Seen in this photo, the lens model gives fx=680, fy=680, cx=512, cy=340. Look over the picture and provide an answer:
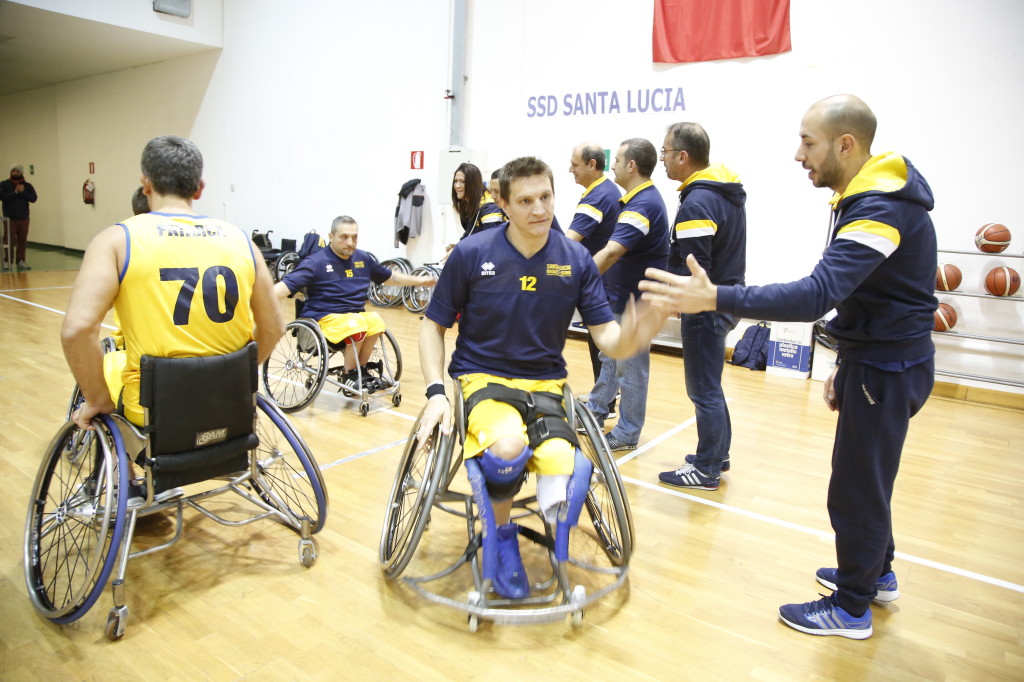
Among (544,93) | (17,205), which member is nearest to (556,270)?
(544,93)

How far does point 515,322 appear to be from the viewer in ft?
6.74

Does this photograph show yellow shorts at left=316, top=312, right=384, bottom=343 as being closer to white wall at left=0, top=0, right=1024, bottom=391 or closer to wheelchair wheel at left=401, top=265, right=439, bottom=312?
white wall at left=0, top=0, right=1024, bottom=391

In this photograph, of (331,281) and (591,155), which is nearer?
(591,155)

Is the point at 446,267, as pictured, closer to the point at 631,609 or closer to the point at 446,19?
the point at 631,609

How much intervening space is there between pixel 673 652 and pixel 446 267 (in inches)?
49.7

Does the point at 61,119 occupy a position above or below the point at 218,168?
above

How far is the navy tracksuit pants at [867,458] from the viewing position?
1.74 metres

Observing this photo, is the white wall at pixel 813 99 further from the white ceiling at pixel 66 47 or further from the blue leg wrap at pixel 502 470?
the white ceiling at pixel 66 47

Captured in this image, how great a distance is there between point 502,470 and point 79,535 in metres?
1.61

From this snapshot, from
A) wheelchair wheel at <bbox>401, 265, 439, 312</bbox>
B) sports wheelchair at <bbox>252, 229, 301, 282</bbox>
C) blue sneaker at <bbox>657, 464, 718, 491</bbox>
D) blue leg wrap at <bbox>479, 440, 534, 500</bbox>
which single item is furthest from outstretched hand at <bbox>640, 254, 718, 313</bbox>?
sports wheelchair at <bbox>252, 229, 301, 282</bbox>

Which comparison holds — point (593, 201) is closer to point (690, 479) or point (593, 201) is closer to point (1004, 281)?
point (690, 479)

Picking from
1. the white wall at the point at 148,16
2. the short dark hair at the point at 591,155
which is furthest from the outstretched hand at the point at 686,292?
the white wall at the point at 148,16

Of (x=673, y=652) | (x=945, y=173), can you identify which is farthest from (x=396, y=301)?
(x=673, y=652)

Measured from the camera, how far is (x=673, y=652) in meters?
1.82
